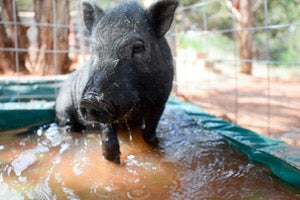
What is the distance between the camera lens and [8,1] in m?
4.49

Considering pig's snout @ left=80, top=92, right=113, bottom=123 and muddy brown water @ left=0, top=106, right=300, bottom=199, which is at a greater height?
pig's snout @ left=80, top=92, right=113, bottom=123

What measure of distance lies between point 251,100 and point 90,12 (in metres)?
4.24

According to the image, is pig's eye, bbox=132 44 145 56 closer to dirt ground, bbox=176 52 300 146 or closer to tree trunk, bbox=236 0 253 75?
dirt ground, bbox=176 52 300 146

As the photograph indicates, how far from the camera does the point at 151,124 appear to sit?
243cm

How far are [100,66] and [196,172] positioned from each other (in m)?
0.81

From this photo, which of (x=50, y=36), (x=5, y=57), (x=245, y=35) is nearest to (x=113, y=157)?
(x=5, y=57)

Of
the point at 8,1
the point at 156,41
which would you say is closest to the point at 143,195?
the point at 156,41

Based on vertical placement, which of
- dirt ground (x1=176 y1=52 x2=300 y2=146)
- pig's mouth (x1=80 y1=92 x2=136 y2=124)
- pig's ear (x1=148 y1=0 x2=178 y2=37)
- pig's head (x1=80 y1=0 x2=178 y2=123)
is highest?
pig's ear (x1=148 y1=0 x2=178 y2=37)

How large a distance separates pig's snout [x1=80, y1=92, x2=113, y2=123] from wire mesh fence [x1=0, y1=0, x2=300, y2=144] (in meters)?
1.54

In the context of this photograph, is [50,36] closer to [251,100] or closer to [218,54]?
[251,100]

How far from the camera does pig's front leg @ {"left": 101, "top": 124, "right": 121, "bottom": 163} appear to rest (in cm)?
209

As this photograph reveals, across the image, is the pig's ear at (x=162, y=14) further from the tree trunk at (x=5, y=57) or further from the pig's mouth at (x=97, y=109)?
the tree trunk at (x=5, y=57)

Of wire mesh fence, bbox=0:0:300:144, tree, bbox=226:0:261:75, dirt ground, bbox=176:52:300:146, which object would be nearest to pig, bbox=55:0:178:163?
wire mesh fence, bbox=0:0:300:144

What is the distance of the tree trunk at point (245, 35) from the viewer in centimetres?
873
